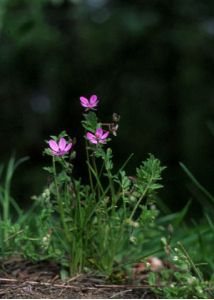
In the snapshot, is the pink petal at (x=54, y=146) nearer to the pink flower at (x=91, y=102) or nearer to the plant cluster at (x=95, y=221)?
the plant cluster at (x=95, y=221)

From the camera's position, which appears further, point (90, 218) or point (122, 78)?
point (122, 78)

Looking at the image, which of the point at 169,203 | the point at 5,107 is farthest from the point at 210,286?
the point at 5,107

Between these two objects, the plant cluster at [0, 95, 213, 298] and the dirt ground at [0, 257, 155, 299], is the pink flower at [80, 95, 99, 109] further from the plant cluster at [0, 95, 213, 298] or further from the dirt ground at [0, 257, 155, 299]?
the dirt ground at [0, 257, 155, 299]

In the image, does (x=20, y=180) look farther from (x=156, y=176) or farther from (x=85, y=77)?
(x=156, y=176)

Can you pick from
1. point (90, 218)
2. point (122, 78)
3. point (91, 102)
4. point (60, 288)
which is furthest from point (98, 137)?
point (122, 78)

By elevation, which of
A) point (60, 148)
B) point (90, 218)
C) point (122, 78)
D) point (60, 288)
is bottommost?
point (60, 288)

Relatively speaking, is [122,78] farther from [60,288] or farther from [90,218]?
[60,288]

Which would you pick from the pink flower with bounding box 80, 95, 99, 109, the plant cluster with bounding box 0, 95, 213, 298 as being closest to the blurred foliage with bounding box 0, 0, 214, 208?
the plant cluster with bounding box 0, 95, 213, 298

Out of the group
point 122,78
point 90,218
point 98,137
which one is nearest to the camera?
point 98,137
